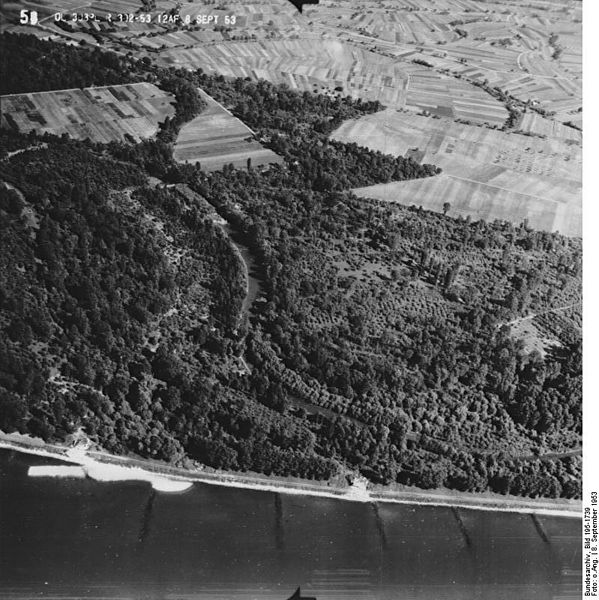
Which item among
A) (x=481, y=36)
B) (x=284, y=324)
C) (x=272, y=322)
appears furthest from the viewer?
(x=481, y=36)

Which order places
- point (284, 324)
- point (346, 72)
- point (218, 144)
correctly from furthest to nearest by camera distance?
point (346, 72), point (218, 144), point (284, 324)

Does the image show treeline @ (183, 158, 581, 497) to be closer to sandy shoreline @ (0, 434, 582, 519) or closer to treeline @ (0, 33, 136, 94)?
sandy shoreline @ (0, 434, 582, 519)

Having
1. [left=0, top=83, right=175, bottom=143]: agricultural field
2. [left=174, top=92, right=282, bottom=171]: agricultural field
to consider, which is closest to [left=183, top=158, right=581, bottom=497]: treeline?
[left=174, top=92, right=282, bottom=171]: agricultural field

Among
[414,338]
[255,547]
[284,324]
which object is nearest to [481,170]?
[414,338]

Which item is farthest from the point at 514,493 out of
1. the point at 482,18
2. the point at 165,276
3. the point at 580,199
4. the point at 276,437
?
the point at 482,18

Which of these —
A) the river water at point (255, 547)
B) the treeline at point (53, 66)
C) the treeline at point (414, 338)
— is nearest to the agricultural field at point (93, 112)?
the treeline at point (53, 66)

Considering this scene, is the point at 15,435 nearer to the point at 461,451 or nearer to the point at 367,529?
the point at 367,529

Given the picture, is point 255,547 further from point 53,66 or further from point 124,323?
point 53,66
